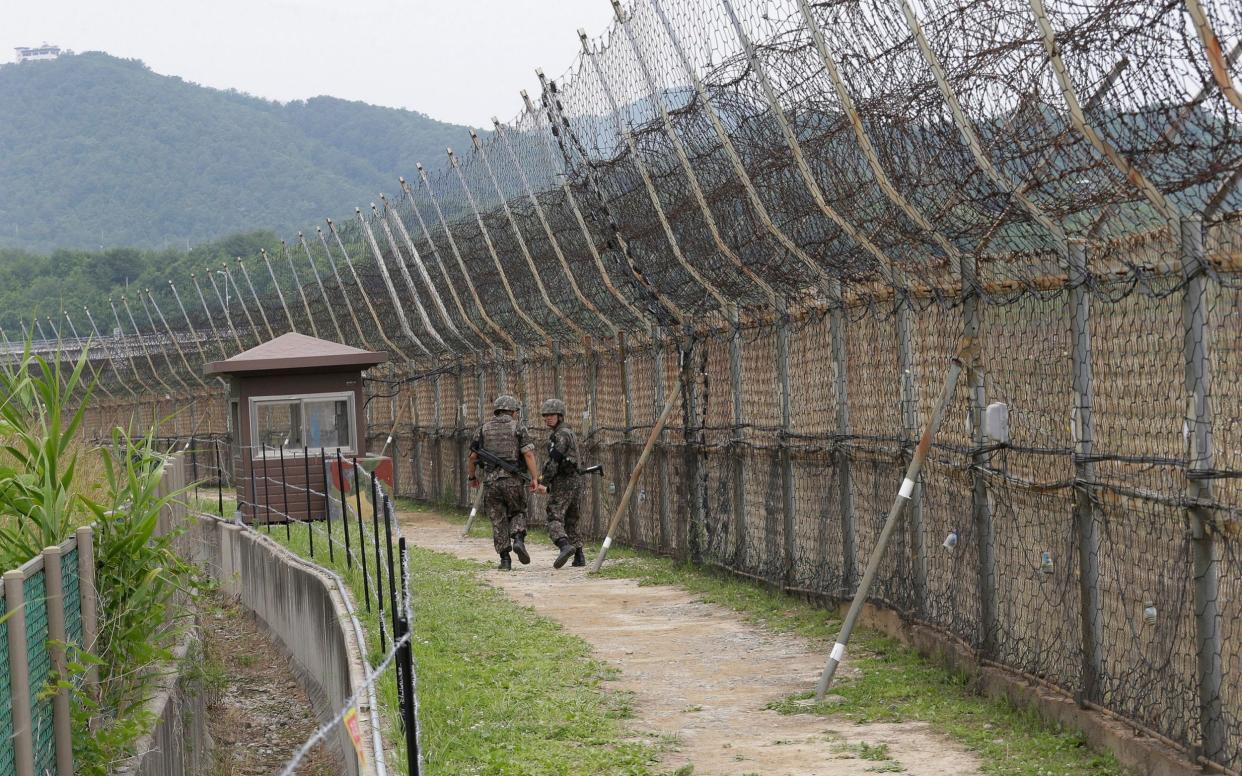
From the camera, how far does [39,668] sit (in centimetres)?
648

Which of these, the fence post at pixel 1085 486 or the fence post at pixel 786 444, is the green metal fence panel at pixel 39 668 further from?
the fence post at pixel 786 444

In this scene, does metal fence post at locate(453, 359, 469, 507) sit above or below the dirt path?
above

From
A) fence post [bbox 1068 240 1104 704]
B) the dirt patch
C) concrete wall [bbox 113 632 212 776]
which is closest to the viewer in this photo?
fence post [bbox 1068 240 1104 704]

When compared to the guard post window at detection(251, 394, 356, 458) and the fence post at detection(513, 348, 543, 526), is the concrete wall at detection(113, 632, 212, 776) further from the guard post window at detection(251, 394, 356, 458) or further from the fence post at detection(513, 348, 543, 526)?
the guard post window at detection(251, 394, 356, 458)

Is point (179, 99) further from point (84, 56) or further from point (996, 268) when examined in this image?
point (996, 268)

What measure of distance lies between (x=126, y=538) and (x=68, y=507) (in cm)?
36

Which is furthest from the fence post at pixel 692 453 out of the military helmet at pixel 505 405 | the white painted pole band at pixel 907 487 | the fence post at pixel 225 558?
the white painted pole band at pixel 907 487

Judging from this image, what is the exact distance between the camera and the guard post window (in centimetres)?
2122

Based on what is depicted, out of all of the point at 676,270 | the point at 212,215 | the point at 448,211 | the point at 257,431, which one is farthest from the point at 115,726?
the point at 212,215

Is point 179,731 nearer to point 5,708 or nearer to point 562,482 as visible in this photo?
point 5,708

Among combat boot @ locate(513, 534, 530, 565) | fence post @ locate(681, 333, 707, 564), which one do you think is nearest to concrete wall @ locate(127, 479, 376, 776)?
combat boot @ locate(513, 534, 530, 565)

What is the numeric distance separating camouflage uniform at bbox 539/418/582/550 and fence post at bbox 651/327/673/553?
28.5 inches

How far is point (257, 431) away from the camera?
21.2m

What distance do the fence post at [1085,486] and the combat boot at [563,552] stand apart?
8.30m
